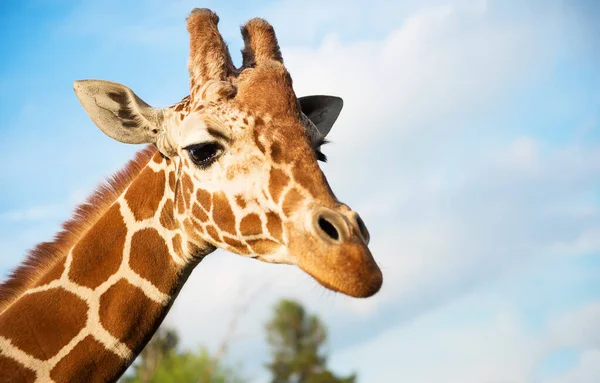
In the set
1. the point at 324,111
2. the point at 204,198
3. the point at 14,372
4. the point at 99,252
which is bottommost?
the point at 14,372

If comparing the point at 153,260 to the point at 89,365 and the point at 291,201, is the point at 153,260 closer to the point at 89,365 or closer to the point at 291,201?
the point at 89,365

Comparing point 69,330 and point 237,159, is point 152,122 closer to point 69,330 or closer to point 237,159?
point 237,159

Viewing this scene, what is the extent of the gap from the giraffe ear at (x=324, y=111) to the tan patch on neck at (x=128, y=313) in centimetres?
323

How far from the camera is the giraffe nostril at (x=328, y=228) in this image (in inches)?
251

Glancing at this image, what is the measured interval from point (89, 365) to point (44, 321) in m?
0.66

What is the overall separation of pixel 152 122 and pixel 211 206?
1.30m

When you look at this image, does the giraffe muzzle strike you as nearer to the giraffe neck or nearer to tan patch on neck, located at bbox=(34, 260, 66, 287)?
the giraffe neck

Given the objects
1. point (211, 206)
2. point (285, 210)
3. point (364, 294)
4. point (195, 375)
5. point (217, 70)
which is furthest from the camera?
point (195, 375)

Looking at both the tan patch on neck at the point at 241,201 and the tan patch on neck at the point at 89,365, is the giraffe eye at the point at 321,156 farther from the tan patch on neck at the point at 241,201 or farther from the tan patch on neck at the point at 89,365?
the tan patch on neck at the point at 89,365

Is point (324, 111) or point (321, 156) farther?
point (324, 111)

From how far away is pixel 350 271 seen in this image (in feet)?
20.3

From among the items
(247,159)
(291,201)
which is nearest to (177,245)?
(247,159)

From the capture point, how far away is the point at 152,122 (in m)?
7.92

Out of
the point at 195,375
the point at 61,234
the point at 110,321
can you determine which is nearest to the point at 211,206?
the point at 110,321
